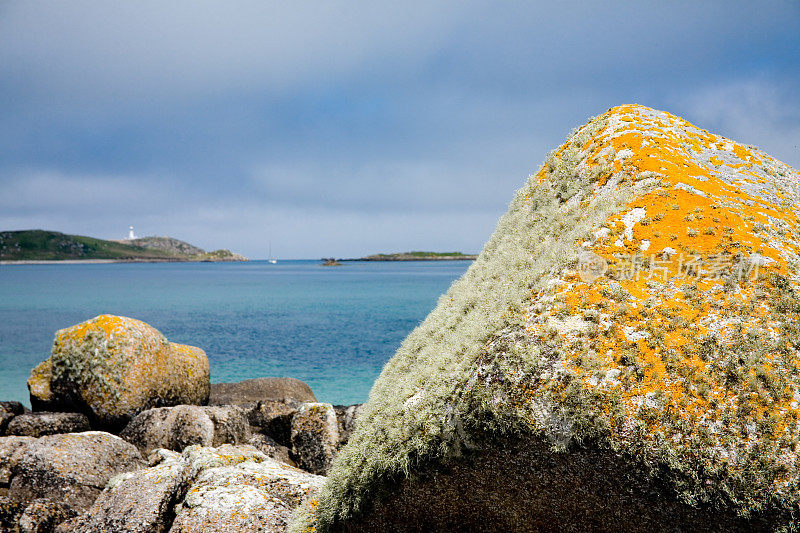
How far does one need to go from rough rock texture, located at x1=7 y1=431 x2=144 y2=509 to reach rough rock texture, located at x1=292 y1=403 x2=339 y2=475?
10.1ft

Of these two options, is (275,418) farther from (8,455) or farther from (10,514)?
(10,514)

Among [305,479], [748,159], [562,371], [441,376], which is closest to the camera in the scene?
[562,371]

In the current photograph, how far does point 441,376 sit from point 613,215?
7.39 feet

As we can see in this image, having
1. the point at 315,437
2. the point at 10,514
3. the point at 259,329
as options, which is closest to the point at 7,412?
the point at 10,514

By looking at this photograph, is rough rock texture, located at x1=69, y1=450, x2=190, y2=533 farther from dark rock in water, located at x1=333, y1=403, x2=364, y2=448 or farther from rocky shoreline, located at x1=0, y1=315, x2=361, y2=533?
dark rock in water, located at x1=333, y1=403, x2=364, y2=448

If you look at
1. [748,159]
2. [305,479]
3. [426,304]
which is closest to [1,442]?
[305,479]

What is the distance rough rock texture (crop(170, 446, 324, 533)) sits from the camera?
5.77m

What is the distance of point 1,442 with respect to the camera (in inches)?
377

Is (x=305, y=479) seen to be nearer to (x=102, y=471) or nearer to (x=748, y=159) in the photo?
(x=102, y=471)

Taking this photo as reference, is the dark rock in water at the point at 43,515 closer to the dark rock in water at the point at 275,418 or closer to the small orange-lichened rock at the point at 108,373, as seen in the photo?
the dark rock in water at the point at 275,418

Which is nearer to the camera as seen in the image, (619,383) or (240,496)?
(619,383)

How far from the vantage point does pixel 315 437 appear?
10500mm

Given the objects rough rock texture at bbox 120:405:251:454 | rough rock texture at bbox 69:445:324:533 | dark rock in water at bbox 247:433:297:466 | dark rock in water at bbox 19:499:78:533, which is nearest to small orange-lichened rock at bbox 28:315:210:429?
rough rock texture at bbox 120:405:251:454

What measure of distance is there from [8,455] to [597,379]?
34.8 feet
